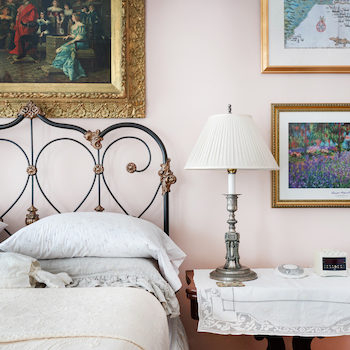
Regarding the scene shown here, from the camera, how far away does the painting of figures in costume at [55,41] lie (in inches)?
92.4

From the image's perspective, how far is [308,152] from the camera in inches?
93.5

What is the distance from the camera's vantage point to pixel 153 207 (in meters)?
2.38

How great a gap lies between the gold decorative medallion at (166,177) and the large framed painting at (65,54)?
1.00 feet

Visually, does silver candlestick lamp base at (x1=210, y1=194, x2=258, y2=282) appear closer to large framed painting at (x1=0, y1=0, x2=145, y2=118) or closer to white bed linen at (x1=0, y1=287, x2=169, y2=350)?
white bed linen at (x1=0, y1=287, x2=169, y2=350)

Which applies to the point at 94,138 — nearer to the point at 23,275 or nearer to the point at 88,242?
the point at 88,242

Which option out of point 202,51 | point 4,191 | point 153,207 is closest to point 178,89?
point 202,51

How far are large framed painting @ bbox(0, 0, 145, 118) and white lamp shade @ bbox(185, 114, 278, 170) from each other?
Answer: 1.57 feet

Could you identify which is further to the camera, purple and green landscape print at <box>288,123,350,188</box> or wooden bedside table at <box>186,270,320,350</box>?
purple and green landscape print at <box>288,123,350,188</box>

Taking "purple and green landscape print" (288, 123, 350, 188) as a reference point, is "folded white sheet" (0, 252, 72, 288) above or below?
below

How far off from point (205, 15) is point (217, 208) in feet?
3.32

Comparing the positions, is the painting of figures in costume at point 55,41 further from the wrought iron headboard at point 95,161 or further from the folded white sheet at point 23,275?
the folded white sheet at point 23,275

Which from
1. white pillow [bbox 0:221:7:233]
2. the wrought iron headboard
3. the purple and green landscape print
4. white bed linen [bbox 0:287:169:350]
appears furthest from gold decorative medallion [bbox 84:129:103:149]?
the purple and green landscape print

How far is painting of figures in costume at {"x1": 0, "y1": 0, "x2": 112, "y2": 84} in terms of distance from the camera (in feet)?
7.70

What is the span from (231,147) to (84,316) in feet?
3.28
